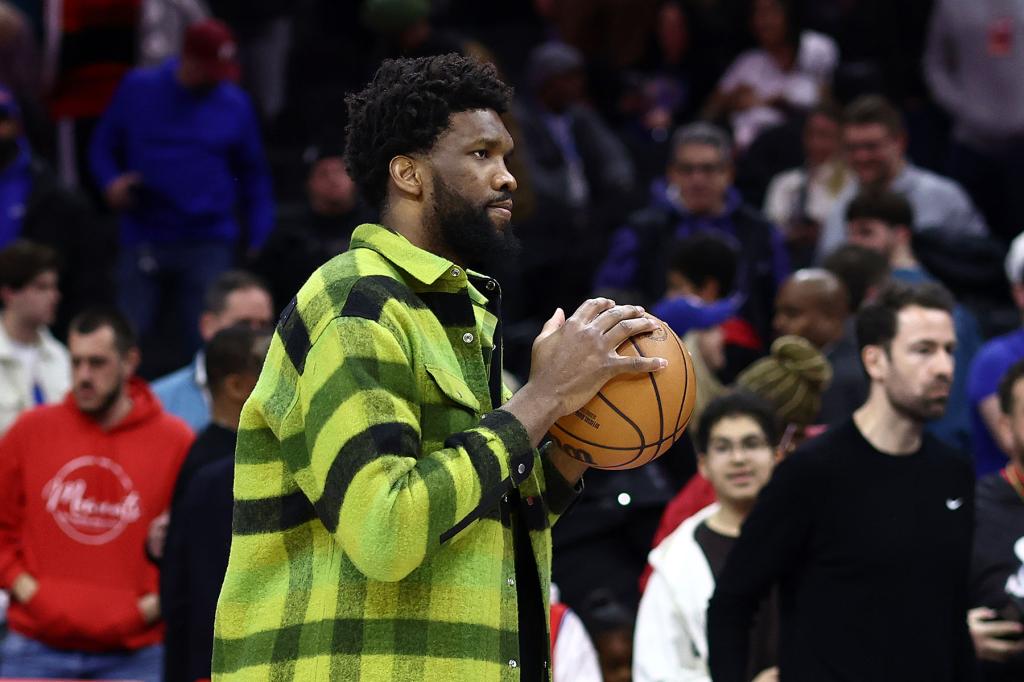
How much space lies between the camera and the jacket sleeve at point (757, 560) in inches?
193

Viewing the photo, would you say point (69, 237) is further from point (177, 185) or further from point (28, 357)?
point (28, 357)

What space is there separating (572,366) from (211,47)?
7.40 meters

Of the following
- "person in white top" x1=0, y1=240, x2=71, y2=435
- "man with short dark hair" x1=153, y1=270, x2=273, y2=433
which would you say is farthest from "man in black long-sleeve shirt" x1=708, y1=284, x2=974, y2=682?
"person in white top" x1=0, y1=240, x2=71, y2=435

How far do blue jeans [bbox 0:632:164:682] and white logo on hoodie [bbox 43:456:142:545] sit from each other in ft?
1.51

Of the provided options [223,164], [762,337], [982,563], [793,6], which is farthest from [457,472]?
[793,6]

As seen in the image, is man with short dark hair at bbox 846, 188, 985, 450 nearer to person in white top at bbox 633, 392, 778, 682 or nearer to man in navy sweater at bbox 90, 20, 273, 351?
person in white top at bbox 633, 392, 778, 682

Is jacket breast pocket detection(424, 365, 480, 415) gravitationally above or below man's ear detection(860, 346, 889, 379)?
below

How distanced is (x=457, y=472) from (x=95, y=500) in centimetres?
415

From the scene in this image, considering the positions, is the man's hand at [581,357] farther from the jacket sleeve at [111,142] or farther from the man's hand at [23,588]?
the jacket sleeve at [111,142]

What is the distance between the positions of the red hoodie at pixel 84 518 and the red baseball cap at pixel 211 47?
3599 millimetres

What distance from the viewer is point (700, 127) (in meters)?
9.56

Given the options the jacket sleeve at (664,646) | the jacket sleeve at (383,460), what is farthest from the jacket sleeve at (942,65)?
the jacket sleeve at (383,460)

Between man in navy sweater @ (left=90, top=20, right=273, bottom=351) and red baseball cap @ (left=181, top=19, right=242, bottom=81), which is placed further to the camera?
man in navy sweater @ (left=90, top=20, right=273, bottom=351)

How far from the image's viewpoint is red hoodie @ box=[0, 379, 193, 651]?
672cm
